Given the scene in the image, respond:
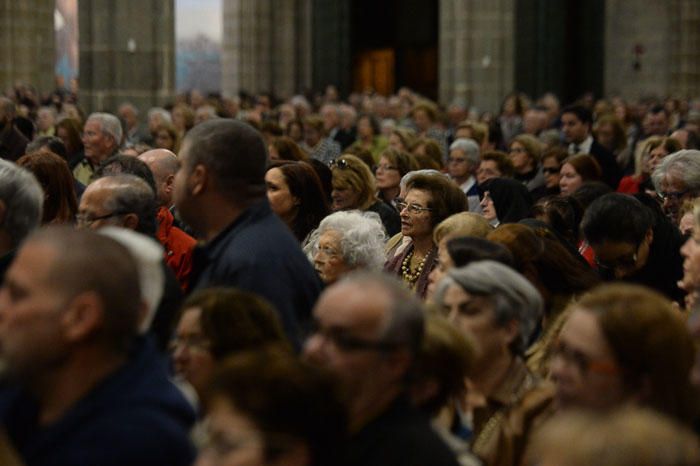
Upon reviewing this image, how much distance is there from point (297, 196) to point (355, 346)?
3.85 metres

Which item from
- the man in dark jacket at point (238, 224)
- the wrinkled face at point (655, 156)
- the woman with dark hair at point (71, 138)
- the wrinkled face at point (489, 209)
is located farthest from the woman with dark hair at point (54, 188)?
the wrinkled face at point (655, 156)

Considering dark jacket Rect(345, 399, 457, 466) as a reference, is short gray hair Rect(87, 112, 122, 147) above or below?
above

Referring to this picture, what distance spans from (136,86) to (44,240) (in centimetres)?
1655

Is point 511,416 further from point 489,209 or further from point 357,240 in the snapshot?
point 489,209

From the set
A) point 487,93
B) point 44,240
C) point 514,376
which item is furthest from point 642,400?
point 487,93

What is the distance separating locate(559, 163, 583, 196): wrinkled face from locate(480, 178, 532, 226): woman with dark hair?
2.85ft

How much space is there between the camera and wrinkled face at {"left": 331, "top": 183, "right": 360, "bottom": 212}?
31.0 ft

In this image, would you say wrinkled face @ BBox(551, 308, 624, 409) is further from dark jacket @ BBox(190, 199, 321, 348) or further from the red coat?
the red coat

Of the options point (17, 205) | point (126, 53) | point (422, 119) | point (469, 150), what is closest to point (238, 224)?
point (17, 205)

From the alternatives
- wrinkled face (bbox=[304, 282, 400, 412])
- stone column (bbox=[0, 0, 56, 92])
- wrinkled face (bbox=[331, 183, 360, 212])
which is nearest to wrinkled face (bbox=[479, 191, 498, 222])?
wrinkled face (bbox=[331, 183, 360, 212])

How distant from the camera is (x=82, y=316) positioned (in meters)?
3.72

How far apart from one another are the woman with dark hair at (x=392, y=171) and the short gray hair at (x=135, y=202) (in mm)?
4626

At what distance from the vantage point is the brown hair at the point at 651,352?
157 inches

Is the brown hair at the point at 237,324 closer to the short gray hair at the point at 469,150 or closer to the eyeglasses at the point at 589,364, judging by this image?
the eyeglasses at the point at 589,364
